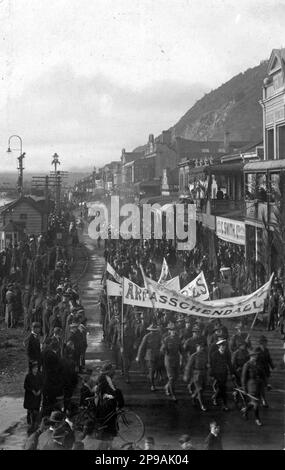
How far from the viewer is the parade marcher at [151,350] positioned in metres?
14.9

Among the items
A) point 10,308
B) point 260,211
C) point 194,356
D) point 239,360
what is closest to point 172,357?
point 194,356

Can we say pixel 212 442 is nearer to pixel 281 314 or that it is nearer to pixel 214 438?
pixel 214 438

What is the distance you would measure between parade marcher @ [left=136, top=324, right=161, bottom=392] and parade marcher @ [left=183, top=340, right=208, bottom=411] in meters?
1.12

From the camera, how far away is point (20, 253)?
3266cm

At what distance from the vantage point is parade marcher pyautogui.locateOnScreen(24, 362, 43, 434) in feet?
40.9

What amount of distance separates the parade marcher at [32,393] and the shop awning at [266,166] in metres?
14.7

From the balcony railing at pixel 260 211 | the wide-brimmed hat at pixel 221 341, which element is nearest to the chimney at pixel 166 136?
the balcony railing at pixel 260 211

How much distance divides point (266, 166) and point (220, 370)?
1533 cm

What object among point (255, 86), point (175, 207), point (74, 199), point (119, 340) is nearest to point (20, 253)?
point (175, 207)

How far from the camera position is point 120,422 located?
11656 millimetres

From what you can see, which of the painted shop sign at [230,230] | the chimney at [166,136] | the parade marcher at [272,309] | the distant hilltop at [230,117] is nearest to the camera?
the parade marcher at [272,309]

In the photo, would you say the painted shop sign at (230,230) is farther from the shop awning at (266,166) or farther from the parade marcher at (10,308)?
the parade marcher at (10,308)
